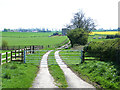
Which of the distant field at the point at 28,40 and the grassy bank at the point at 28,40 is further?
the distant field at the point at 28,40

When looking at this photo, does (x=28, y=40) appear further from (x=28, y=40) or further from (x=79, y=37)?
(x=79, y=37)

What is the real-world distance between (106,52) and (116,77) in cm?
697

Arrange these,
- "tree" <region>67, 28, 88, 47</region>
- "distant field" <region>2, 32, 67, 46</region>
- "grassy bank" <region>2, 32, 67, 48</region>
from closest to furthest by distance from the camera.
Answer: "tree" <region>67, 28, 88, 47</region> → "grassy bank" <region>2, 32, 67, 48</region> → "distant field" <region>2, 32, 67, 46</region>

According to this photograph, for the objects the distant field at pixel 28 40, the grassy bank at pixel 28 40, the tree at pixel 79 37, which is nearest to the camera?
the tree at pixel 79 37

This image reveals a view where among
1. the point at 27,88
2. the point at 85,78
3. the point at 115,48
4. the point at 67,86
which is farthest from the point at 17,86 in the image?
the point at 115,48

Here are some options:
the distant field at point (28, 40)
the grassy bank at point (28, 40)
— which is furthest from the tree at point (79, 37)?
the distant field at point (28, 40)

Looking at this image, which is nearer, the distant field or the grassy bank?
the grassy bank

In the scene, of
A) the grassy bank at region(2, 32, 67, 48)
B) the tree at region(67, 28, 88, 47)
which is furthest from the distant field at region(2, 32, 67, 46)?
the tree at region(67, 28, 88, 47)

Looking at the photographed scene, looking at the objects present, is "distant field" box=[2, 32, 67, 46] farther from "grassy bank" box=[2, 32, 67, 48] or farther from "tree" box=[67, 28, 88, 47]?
"tree" box=[67, 28, 88, 47]

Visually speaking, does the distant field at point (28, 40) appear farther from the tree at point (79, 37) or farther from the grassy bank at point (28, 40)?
the tree at point (79, 37)

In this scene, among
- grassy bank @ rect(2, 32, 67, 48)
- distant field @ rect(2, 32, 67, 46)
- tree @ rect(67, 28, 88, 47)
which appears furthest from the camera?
distant field @ rect(2, 32, 67, 46)

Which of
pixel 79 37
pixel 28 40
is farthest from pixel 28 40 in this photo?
pixel 79 37

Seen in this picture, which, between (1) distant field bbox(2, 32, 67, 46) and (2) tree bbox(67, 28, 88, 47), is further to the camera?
(1) distant field bbox(2, 32, 67, 46)

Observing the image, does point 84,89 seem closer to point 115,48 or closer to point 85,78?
point 85,78
